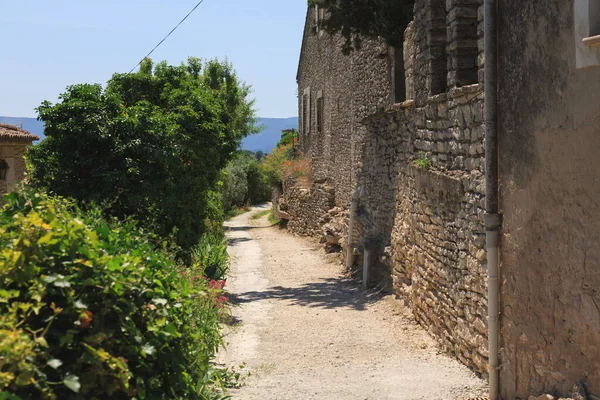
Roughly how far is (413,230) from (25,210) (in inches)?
247

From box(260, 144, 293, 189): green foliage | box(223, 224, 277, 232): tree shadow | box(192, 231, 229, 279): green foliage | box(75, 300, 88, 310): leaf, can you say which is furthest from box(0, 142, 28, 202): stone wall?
box(75, 300, 88, 310): leaf

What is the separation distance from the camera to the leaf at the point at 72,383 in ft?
9.53

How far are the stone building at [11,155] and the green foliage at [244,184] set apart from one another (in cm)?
1499

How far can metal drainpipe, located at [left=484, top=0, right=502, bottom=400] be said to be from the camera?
584cm

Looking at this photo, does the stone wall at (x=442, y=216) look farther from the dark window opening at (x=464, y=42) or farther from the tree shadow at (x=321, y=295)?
the tree shadow at (x=321, y=295)

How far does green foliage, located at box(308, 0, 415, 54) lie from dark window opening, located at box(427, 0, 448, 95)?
3.83 metres

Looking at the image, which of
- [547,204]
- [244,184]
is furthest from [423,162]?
[244,184]

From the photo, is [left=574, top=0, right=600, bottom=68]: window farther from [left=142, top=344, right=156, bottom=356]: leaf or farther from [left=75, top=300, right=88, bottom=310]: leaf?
[left=75, top=300, right=88, bottom=310]: leaf

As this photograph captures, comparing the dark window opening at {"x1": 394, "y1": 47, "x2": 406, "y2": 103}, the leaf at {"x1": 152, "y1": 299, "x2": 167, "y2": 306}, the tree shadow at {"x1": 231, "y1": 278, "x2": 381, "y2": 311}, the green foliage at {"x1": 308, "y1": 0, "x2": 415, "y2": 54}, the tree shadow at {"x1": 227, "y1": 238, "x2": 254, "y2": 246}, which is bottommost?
the tree shadow at {"x1": 227, "y1": 238, "x2": 254, "y2": 246}

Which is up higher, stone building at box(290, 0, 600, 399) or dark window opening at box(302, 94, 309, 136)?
dark window opening at box(302, 94, 309, 136)

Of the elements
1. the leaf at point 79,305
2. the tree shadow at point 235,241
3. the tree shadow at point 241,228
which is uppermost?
the leaf at point 79,305

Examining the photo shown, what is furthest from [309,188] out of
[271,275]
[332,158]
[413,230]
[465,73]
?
[465,73]

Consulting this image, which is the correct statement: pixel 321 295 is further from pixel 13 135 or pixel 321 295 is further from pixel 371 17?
pixel 13 135

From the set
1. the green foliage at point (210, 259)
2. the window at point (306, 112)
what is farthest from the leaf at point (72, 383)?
the window at point (306, 112)
